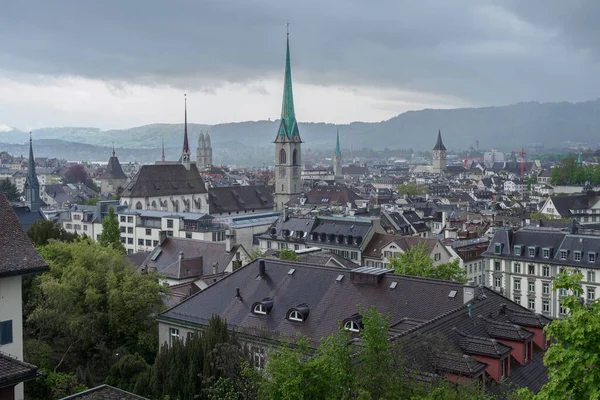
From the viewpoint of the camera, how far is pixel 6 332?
2525cm

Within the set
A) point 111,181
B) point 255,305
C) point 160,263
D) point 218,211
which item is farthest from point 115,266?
point 111,181

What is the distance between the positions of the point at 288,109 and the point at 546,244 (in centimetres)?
9876

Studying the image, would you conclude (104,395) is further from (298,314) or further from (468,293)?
(468,293)

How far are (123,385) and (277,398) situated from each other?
45.5ft

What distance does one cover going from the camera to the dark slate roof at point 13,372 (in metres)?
16.9

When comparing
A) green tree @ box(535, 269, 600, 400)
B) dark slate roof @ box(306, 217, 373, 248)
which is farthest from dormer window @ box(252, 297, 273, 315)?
dark slate roof @ box(306, 217, 373, 248)

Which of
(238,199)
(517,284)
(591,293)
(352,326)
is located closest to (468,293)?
(352,326)

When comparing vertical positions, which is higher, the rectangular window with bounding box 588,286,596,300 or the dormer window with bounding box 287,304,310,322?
the dormer window with bounding box 287,304,310,322

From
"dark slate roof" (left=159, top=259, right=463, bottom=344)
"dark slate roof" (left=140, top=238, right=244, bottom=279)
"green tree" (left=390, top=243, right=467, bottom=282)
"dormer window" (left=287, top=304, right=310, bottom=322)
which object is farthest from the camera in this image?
"dark slate roof" (left=140, top=238, right=244, bottom=279)

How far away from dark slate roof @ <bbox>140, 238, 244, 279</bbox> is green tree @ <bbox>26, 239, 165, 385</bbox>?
18019 millimetres

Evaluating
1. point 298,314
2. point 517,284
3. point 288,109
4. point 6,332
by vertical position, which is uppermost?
point 288,109

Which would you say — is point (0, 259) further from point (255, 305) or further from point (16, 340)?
point (255, 305)

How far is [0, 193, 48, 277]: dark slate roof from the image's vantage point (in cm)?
2497

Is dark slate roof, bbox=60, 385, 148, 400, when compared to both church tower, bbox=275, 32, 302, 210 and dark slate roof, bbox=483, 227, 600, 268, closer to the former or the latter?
dark slate roof, bbox=483, 227, 600, 268
